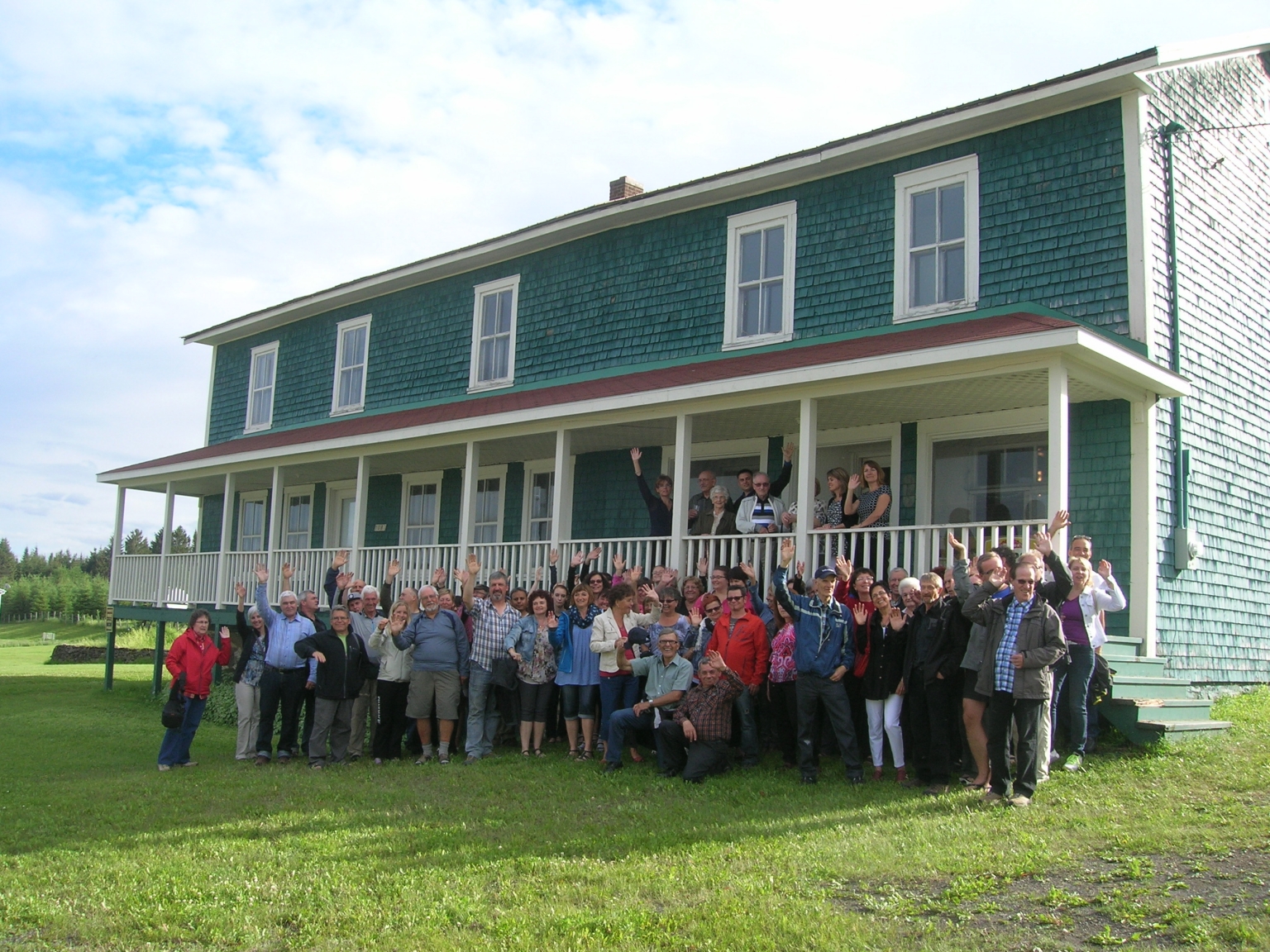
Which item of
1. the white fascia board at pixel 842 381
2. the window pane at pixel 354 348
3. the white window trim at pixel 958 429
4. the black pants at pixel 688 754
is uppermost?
the window pane at pixel 354 348

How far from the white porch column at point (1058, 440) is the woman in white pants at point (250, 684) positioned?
733cm

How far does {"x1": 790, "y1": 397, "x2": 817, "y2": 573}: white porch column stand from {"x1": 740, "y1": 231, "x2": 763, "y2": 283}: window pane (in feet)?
12.7

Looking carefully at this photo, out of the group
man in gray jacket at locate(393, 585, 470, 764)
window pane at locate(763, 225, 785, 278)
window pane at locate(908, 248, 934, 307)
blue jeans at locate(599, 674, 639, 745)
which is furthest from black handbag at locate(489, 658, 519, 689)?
window pane at locate(763, 225, 785, 278)

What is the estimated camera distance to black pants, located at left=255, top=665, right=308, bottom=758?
1088 centimetres

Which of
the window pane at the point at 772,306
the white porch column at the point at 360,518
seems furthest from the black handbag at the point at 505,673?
the white porch column at the point at 360,518

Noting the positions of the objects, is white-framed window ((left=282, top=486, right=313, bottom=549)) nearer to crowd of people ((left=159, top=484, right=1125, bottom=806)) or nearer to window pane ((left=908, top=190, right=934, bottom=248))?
crowd of people ((left=159, top=484, right=1125, bottom=806))

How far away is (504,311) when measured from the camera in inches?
699

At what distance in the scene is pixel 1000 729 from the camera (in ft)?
23.9

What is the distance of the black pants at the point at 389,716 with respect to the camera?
423 inches

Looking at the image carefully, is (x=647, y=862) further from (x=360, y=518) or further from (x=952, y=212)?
(x=360, y=518)

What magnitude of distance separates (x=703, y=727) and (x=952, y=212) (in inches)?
268

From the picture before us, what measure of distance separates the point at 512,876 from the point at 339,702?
188 inches

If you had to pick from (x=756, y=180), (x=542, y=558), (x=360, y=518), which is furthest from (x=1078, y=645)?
(x=360, y=518)

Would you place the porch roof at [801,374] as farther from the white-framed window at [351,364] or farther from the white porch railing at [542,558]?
the white-framed window at [351,364]
